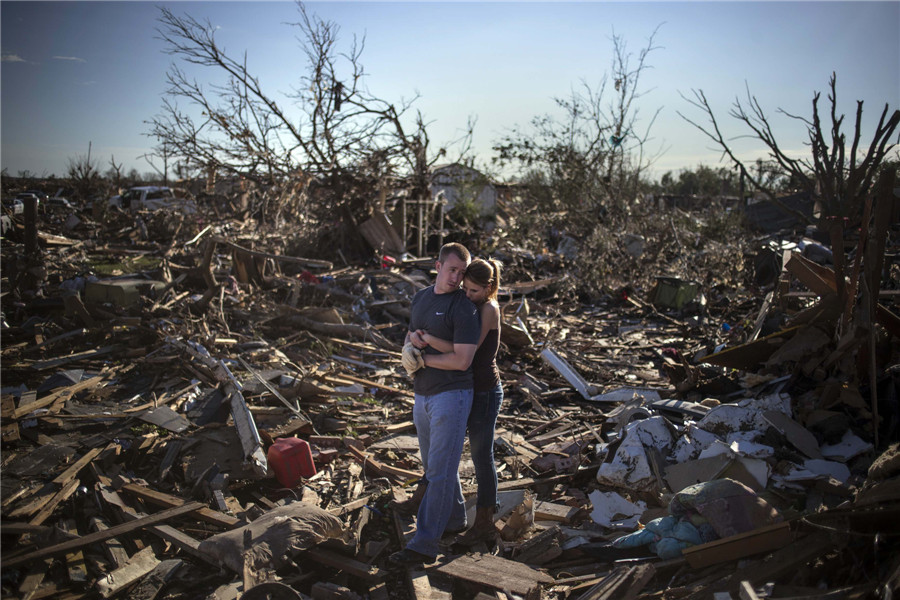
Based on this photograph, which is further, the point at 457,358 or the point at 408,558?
the point at 408,558

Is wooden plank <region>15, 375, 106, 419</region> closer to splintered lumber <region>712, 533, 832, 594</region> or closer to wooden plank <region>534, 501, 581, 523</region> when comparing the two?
wooden plank <region>534, 501, 581, 523</region>

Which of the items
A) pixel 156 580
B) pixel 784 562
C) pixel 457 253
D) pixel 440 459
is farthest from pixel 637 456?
pixel 156 580

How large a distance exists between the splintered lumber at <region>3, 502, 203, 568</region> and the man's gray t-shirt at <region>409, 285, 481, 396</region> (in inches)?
77.0

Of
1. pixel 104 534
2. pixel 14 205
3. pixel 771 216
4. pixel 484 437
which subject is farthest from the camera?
pixel 771 216

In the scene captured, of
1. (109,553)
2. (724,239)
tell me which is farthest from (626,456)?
(724,239)

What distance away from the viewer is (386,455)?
5441 mm

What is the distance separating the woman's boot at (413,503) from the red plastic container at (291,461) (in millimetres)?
1016

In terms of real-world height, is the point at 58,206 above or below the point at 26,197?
above

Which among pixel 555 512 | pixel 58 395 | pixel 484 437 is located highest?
pixel 484 437

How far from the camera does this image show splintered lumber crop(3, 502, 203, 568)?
128 inches

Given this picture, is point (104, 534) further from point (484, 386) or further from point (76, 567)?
A: point (484, 386)

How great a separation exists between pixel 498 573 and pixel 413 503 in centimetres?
91

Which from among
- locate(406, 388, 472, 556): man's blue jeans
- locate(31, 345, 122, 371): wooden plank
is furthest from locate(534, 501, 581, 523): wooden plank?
locate(31, 345, 122, 371): wooden plank

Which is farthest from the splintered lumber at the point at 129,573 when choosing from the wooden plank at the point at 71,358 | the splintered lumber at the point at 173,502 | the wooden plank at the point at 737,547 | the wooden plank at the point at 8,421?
the wooden plank at the point at 71,358
